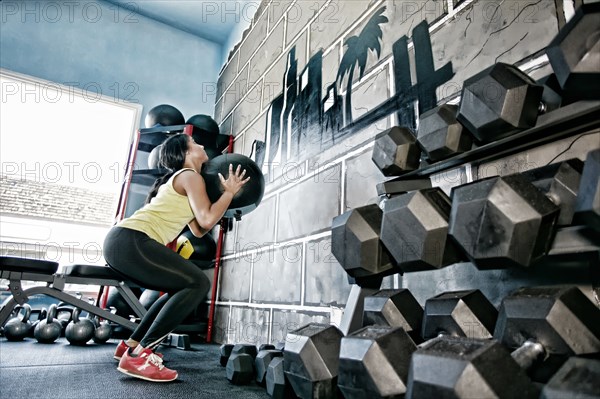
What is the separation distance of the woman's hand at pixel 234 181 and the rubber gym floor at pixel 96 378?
70cm

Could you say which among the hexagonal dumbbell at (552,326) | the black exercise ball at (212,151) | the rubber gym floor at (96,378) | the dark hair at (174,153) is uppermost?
the black exercise ball at (212,151)

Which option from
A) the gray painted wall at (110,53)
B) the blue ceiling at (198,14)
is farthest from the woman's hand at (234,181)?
the gray painted wall at (110,53)

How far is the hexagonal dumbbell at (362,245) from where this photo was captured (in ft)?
2.42

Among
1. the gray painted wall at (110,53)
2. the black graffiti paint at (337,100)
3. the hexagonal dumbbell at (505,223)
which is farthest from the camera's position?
the gray painted wall at (110,53)

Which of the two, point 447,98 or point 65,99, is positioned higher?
point 65,99

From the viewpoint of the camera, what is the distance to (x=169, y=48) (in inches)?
148

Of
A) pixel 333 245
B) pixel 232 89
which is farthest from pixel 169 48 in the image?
pixel 333 245

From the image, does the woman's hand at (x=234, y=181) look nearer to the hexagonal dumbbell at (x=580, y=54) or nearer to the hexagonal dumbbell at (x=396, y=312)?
the hexagonal dumbbell at (x=396, y=312)

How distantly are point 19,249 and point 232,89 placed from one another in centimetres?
207

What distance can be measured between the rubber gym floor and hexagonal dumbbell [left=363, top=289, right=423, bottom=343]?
16.0 inches

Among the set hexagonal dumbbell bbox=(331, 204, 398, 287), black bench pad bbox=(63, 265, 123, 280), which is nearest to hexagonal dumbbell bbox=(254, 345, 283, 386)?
hexagonal dumbbell bbox=(331, 204, 398, 287)

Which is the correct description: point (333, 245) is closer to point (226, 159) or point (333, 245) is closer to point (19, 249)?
point (226, 159)

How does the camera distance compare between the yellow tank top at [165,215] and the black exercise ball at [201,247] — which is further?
the black exercise ball at [201,247]

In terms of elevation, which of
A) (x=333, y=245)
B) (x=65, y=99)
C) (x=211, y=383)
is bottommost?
(x=211, y=383)
